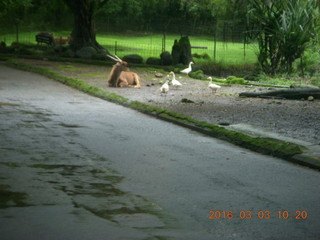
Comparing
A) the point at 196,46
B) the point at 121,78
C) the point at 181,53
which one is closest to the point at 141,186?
the point at 121,78

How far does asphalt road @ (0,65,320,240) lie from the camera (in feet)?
17.4

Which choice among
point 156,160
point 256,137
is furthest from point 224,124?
point 156,160

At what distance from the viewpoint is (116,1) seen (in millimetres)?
49875

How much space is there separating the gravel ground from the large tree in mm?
10940

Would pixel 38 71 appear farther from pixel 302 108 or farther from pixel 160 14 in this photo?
pixel 160 14

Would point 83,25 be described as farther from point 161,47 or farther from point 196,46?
point 196,46

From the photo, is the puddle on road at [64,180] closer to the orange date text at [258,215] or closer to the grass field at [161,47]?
the orange date text at [258,215]

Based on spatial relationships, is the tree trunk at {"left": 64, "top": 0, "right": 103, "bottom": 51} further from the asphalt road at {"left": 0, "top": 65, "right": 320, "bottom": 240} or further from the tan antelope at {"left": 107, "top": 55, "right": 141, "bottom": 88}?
the asphalt road at {"left": 0, "top": 65, "right": 320, "bottom": 240}

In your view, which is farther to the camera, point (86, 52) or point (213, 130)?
point (86, 52)

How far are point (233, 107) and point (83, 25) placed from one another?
18.5 metres

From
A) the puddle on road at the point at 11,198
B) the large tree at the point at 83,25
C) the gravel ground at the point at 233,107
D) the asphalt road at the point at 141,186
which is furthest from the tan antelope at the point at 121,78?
the large tree at the point at 83,25

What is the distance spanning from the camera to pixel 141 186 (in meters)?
6.66

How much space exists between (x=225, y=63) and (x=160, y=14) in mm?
31657

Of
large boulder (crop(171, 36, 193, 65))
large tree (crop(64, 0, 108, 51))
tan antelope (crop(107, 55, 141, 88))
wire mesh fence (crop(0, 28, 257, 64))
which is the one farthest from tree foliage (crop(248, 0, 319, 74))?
A: large tree (crop(64, 0, 108, 51))
